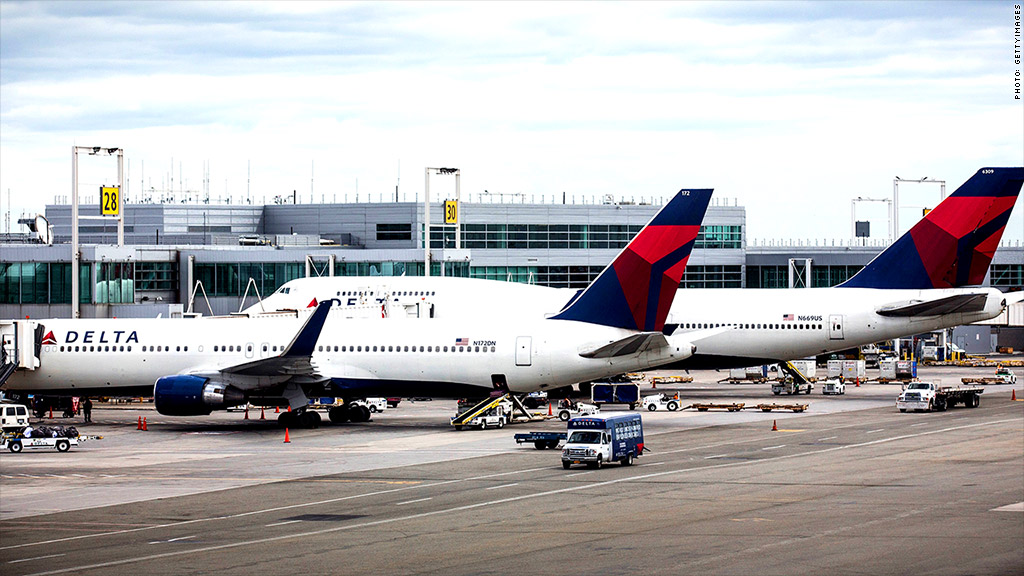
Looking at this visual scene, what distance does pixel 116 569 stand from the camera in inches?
1000

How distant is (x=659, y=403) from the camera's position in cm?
A: 6506

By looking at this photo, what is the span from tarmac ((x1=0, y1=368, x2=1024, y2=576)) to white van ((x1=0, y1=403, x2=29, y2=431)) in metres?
2.35

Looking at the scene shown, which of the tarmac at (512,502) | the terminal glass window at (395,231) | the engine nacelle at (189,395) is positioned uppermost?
the terminal glass window at (395,231)

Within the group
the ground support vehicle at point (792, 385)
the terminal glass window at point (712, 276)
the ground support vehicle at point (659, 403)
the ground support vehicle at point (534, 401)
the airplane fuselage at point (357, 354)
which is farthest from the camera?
the terminal glass window at point (712, 276)

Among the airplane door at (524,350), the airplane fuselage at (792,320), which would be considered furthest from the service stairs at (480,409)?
the airplane fuselage at (792,320)

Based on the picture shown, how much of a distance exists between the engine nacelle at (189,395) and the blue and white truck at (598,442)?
1713cm

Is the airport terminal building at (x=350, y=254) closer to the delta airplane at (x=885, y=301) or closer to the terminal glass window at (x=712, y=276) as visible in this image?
the terminal glass window at (x=712, y=276)

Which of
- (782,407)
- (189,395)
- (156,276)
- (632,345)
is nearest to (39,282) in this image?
(156,276)

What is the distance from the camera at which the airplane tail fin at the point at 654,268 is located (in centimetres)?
5128

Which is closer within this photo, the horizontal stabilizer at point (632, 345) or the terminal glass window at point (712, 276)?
the horizontal stabilizer at point (632, 345)

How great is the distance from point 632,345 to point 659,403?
15.0 metres

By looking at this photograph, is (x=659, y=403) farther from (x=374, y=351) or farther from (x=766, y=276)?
(x=766, y=276)

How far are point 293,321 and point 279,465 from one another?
15.1m

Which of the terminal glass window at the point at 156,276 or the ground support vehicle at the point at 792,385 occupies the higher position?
the terminal glass window at the point at 156,276
